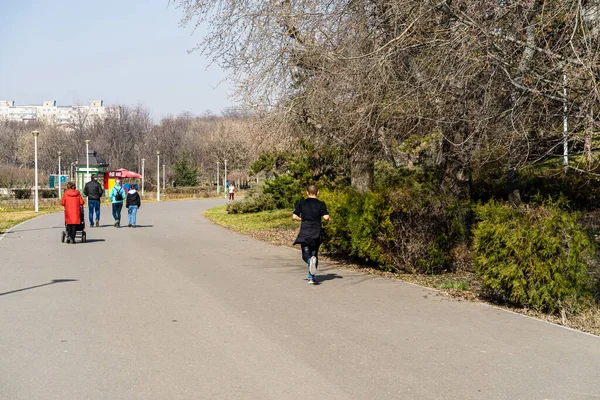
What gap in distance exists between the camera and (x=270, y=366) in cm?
609

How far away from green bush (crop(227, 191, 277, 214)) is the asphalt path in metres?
21.4

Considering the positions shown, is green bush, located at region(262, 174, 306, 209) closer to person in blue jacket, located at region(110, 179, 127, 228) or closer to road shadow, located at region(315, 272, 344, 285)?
person in blue jacket, located at region(110, 179, 127, 228)

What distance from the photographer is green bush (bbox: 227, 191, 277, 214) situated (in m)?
33.8

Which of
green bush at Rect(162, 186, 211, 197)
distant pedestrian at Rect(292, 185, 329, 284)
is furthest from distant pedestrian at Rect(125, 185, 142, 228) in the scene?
green bush at Rect(162, 186, 211, 197)

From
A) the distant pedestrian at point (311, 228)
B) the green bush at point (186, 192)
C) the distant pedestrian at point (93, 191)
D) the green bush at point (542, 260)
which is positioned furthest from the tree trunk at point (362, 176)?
the green bush at point (186, 192)

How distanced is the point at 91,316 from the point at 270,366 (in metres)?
3.09

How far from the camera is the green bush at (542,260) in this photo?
8500 mm

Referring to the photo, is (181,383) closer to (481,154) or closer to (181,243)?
(481,154)

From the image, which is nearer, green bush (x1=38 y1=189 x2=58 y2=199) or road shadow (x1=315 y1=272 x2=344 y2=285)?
road shadow (x1=315 y1=272 x2=344 y2=285)

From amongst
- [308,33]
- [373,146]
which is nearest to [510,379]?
[308,33]

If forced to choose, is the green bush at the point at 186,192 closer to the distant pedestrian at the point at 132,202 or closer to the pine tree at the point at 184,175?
the pine tree at the point at 184,175

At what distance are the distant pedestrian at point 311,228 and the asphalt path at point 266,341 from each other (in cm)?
45

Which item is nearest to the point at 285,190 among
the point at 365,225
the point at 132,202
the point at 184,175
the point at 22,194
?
the point at 132,202

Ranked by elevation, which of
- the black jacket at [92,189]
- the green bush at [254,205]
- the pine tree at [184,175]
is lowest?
the green bush at [254,205]
